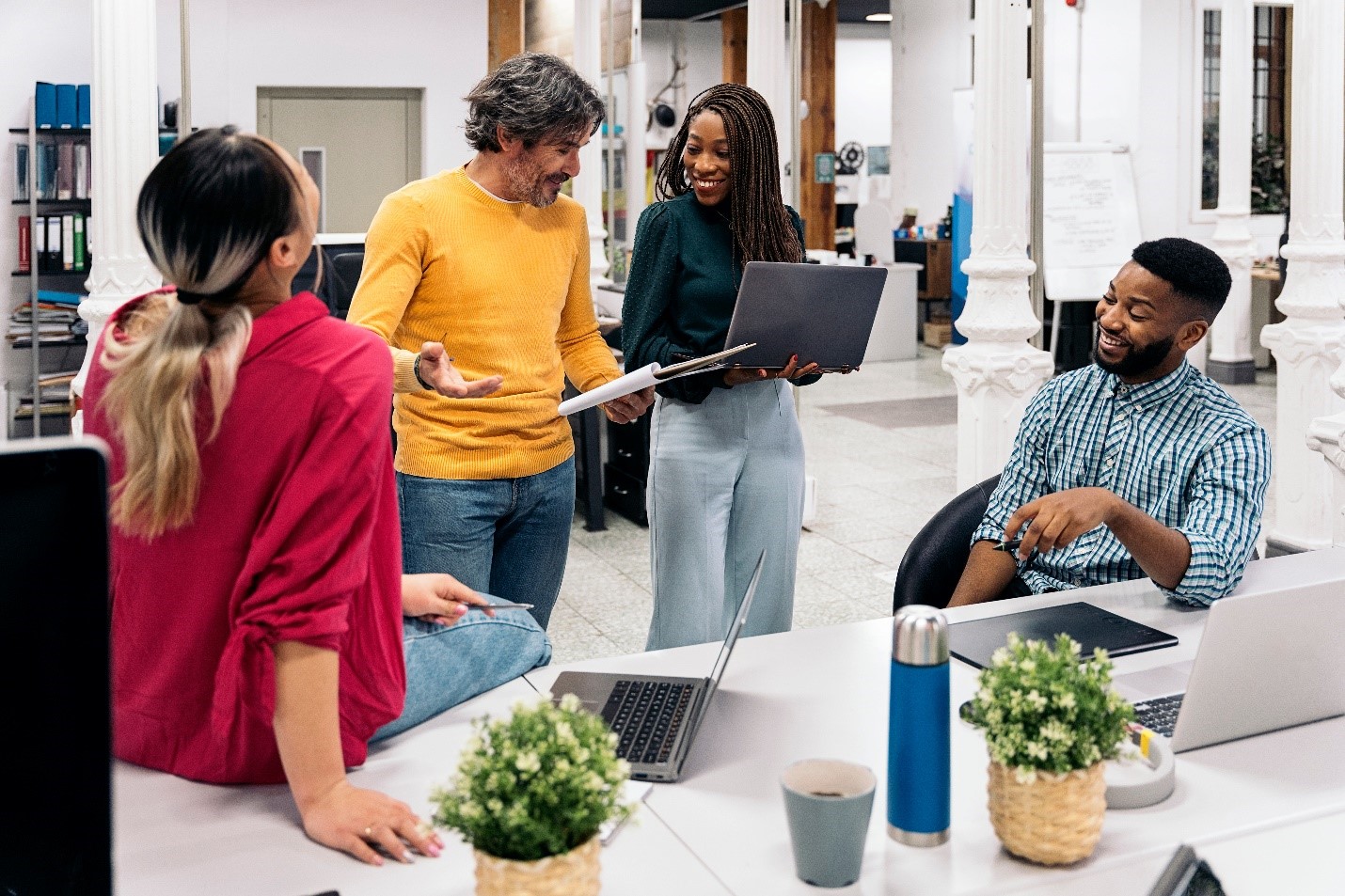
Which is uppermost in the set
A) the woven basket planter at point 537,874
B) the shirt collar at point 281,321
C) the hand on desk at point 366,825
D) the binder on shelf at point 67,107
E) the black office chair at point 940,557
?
the binder on shelf at point 67,107

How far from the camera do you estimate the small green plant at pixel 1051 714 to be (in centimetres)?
125

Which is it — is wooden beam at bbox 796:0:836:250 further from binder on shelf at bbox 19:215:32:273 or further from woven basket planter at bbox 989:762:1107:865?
woven basket planter at bbox 989:762:1107:865

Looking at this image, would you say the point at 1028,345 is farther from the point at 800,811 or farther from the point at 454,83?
the point at 454,83

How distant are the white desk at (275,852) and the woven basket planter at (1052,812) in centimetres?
29

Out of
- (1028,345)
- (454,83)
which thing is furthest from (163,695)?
(454,83)

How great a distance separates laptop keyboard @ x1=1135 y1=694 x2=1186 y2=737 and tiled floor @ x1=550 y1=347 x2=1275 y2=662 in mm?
2455

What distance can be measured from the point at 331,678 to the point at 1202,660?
93 centimetres

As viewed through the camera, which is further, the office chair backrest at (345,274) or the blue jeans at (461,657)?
the office chair backrest at (345,274)

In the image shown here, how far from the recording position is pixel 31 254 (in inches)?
307

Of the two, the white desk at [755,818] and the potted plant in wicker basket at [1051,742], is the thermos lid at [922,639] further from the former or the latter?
the white desk at [755,818]

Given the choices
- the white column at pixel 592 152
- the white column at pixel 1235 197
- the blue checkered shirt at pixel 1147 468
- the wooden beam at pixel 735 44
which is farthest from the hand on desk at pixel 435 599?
the wooden beam at pixel 735 44

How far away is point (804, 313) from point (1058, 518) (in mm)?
753

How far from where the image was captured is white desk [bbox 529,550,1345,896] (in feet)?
4.31

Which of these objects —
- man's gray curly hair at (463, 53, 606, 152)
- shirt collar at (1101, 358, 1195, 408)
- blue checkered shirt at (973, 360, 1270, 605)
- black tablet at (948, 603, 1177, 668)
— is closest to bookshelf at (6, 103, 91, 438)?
man's gray curly hair at (463, 53, 606, 152)
